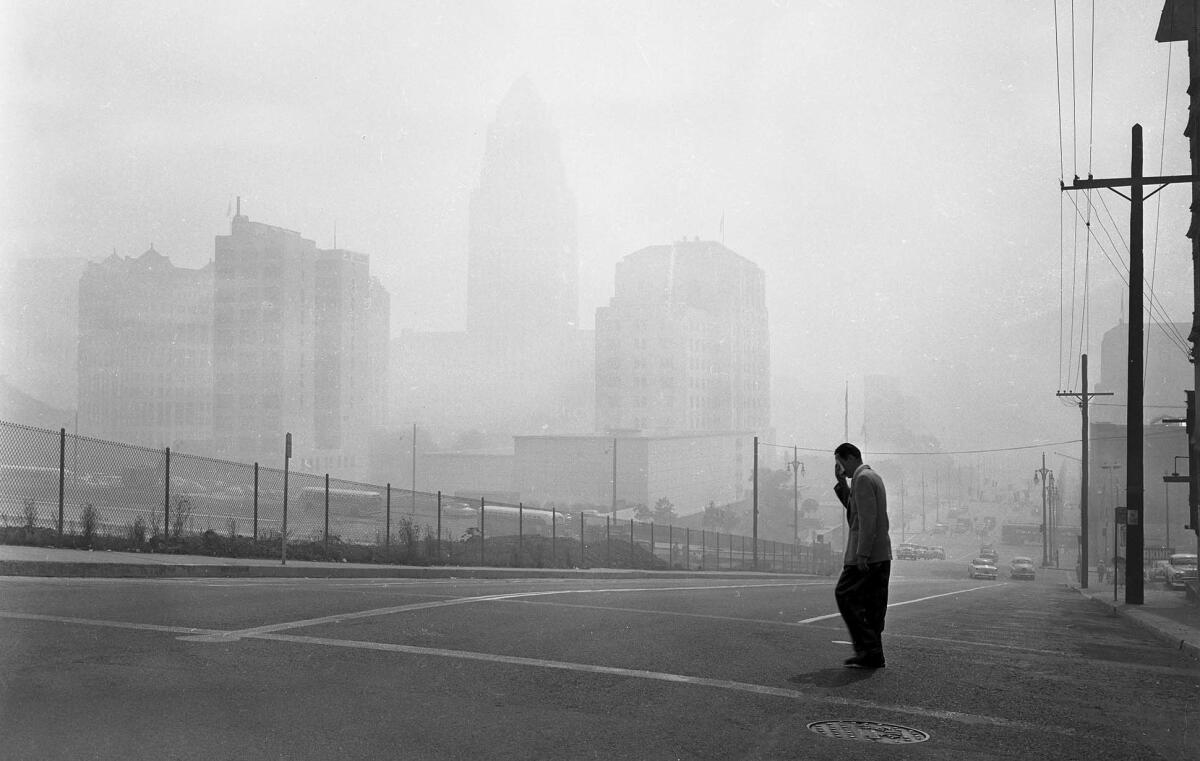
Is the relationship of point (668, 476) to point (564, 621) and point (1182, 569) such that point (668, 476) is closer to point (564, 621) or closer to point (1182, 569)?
point (1182, 569)

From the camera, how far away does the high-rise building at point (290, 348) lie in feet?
472

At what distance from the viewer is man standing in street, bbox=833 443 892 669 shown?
788 centimetres

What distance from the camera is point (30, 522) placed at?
20.9 metres

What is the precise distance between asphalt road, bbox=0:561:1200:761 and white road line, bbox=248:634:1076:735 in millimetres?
23

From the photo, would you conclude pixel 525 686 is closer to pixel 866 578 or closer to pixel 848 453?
pixel 866 578

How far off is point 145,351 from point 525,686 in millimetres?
147679

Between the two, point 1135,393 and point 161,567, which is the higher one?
point 1135,393

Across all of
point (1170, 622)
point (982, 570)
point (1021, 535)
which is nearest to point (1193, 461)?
point (1170, 622)

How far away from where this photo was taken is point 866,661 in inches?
310

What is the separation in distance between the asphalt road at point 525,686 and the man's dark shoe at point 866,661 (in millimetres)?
149

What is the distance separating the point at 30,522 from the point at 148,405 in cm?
12877

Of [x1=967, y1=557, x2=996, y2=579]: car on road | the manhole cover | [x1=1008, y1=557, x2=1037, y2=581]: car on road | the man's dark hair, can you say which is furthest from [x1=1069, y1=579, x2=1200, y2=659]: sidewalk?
[x1=1008, y1=557, x2=1037, y2=581]: car on road

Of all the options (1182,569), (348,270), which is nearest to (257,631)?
(1182,569)

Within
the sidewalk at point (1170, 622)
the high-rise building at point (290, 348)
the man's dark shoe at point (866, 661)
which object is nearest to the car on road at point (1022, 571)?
the sidewalk at point (1170, 622)
